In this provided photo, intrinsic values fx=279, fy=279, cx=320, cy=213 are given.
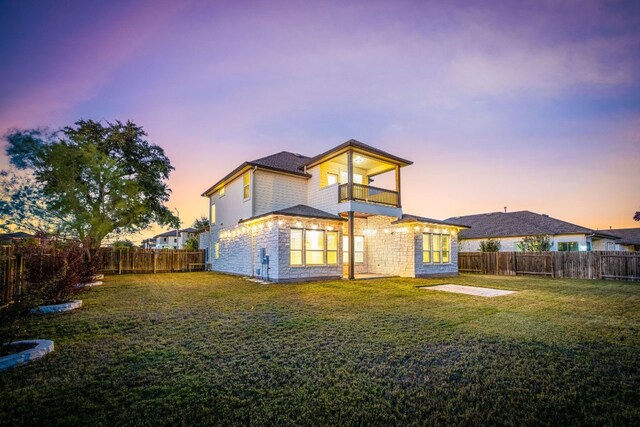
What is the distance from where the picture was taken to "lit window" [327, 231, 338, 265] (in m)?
13.8

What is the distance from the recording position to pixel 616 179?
63.8 ft

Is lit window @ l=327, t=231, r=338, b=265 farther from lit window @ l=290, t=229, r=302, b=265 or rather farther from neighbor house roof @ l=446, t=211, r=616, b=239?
neighbor house roof @ l=446, t=211, r=616, b=239

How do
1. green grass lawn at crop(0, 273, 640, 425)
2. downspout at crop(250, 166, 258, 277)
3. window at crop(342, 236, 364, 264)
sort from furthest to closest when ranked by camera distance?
window at crop(342, 236, 364, 264) → downspout at crop(250, 166, 258, 277) → green grass lawn at crop(0, 273, 640, 425)

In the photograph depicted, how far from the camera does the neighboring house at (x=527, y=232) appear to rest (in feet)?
75.3

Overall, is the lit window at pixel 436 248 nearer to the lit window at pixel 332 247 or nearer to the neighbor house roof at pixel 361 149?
the neighbor house roof at pixel 361 149

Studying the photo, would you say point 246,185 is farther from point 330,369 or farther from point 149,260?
point 330,369

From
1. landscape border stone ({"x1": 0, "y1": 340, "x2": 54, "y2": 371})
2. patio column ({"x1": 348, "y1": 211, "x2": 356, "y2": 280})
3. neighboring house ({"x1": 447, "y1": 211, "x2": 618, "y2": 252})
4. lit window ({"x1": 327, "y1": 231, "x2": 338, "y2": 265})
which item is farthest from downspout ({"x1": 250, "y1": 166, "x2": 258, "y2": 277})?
neighboring house ({"x1": 447, "y1": 211, "x2": 618, "y2": 252})

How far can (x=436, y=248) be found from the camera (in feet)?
53.1

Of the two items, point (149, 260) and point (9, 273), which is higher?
point (9, 273)

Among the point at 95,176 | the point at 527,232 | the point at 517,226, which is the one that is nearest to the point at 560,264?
the point at 527,232

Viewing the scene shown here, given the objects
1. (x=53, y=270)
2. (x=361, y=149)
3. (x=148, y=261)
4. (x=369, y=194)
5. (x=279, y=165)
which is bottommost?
(x=148, y=261)

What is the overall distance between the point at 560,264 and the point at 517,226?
1146cm

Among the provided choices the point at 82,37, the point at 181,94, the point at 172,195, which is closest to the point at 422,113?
the point at 181,94

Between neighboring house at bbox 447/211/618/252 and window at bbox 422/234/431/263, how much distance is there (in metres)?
13.2
